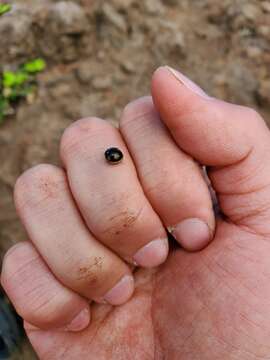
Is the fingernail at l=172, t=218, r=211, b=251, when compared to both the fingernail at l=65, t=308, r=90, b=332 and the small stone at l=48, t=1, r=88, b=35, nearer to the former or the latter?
the fingernail at l=65, t=308, r=90, b=332

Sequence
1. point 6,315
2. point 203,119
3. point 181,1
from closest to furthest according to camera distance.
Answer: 1. point 203,119
2. point 6,315
3. point 181,1

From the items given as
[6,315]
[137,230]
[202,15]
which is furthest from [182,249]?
[202,15]

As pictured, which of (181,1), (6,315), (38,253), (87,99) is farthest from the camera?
(181,1)

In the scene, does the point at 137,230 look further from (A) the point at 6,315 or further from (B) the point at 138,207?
(A) the point at 6,315

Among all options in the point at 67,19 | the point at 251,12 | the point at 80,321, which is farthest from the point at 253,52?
the point at 80,321

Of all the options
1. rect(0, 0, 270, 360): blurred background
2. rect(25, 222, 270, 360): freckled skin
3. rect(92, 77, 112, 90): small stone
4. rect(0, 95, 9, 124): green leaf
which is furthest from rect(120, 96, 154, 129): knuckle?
rect(0, 95, 9, 124): green leaf

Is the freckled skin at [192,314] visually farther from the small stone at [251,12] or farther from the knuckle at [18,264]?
the small stone at [251,12]
